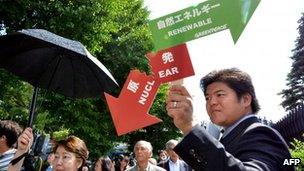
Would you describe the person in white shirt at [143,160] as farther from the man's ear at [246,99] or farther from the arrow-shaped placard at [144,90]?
the man's ear at [246,99]

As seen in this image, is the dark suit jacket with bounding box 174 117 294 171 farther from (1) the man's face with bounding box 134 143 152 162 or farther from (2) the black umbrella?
(1) the man's face with bounding box 134 143 152 162

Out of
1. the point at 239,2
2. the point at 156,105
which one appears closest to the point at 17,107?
the point at 156,105

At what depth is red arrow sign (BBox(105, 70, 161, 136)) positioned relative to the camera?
256cm

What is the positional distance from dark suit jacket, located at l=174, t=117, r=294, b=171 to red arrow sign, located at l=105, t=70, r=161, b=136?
0.57 m

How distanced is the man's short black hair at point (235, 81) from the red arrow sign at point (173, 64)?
167 mm

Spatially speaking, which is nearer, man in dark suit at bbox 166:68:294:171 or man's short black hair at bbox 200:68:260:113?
man in dark suit at bbox 166:68:294:171

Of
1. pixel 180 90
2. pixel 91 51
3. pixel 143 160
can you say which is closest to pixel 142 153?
pixel 143 160

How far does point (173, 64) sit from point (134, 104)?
17.5 inches

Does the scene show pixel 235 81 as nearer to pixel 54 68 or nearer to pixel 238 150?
pixel 238 150

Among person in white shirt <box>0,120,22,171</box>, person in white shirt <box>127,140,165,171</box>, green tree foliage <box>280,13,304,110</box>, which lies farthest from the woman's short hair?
green tree foliage <box>280,13,304,110</box>

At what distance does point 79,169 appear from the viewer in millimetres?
4055

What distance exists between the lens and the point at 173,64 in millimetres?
2316

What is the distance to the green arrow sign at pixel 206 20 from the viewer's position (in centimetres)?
227

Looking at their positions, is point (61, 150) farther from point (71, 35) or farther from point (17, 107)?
point (17, 107)
